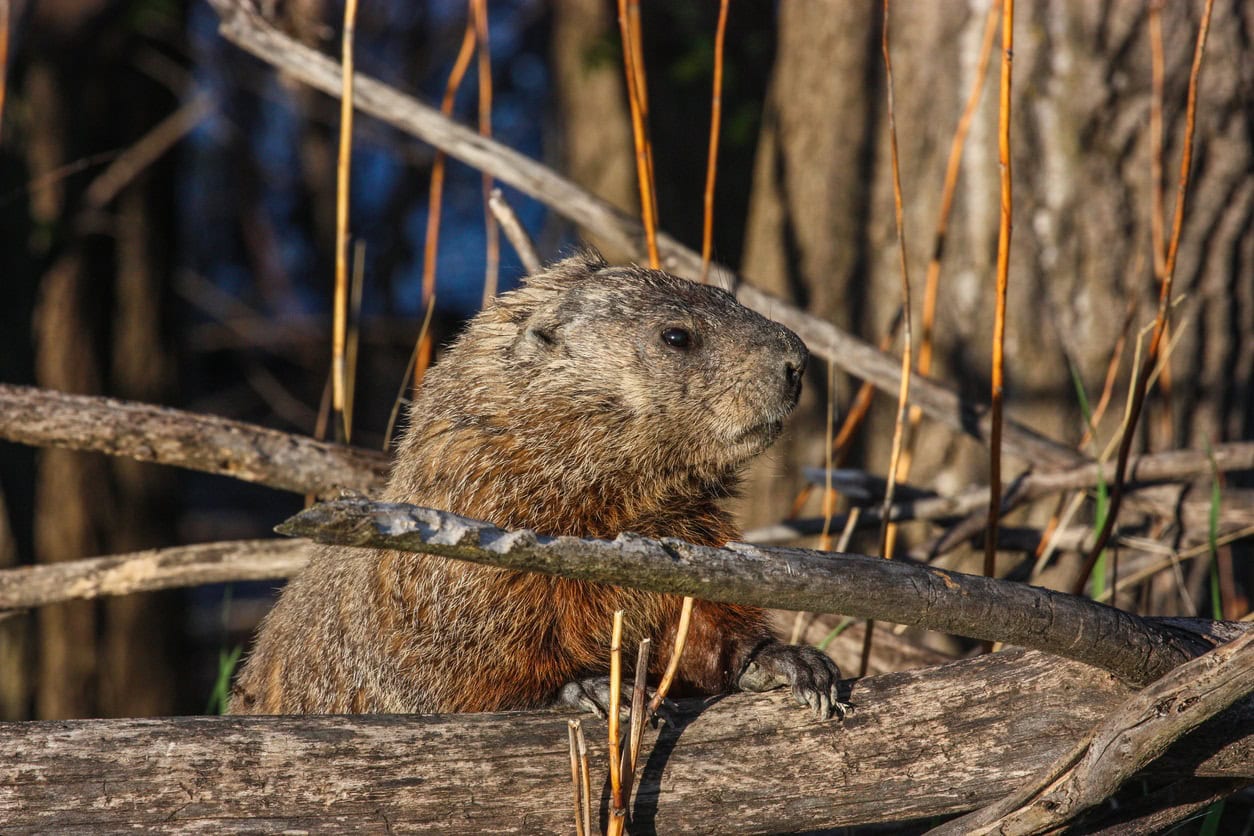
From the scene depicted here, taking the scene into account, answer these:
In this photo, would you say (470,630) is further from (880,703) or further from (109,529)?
(109,529)

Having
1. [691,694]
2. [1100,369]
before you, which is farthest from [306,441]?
[1100,369]

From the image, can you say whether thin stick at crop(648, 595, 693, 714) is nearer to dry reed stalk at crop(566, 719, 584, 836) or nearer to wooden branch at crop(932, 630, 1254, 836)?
dry reed stalk at crop(566, 719, 584, 836)

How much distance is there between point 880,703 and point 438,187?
2100mm

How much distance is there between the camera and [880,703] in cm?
241

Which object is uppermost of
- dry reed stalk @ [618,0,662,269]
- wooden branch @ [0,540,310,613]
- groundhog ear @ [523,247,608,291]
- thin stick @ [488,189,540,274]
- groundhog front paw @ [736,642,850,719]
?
dry reed stalk @ [618,0,662,269]

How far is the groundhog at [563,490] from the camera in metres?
2.64

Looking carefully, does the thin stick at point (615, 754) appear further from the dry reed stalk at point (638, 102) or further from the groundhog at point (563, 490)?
the dry reed stalk at point (638, 102)

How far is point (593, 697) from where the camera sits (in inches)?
99.2

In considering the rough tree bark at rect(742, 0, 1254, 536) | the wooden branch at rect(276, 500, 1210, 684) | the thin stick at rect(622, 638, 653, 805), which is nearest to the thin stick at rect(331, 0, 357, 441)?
the thin stick at rect(622, 638, 653, 805)

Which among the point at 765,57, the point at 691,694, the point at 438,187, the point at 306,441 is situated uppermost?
the point at 765,57

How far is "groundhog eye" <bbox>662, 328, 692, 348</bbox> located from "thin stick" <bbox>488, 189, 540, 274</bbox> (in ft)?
2.43

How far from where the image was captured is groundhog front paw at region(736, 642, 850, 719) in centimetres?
238

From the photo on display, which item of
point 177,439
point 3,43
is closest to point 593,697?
point 177,439

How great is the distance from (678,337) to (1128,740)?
132cm
